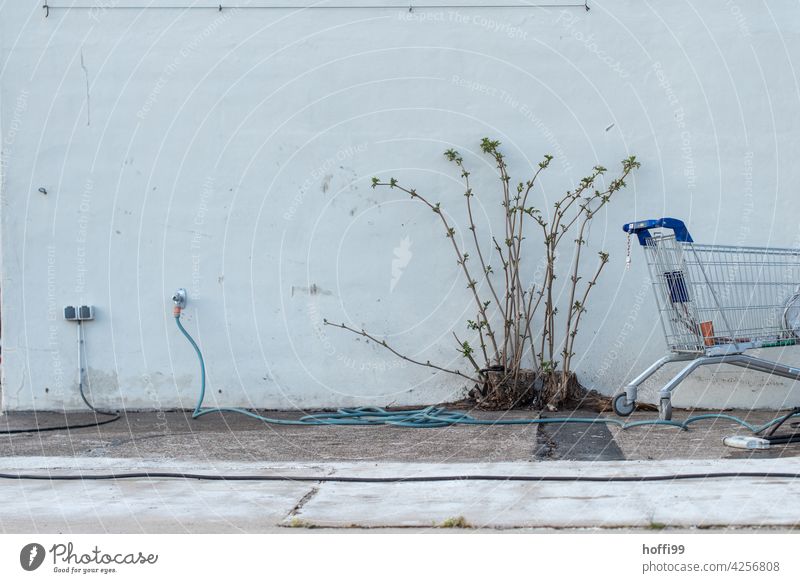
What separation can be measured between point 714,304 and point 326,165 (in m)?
2.78

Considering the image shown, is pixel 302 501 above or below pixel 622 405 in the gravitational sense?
above

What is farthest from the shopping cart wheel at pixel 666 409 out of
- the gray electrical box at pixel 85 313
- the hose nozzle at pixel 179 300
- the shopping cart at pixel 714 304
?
the gray electrical box at pixel 85 313

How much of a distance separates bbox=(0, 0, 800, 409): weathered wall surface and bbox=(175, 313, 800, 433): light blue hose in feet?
0.41

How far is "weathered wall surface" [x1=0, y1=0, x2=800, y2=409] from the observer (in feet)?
20.7

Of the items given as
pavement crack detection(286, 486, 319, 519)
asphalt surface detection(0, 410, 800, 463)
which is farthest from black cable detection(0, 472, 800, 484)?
asphalt surface detection(0, 410, 800, 463)

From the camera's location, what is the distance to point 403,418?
5902mm

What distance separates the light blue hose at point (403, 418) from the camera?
5.42 meters

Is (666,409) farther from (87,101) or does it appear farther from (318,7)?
(87,101)

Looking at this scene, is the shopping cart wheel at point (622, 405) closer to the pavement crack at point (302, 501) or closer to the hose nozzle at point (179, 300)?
the pavement crack at point (302, 501)

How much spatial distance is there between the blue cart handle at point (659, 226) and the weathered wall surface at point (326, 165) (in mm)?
757

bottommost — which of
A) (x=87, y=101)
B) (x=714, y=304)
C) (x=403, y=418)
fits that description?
(x=403, y=418)

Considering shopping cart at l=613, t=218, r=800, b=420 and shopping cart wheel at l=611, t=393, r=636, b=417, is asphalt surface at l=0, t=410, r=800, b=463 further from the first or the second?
shopping cart at l=613, t=218, r=800, b=420

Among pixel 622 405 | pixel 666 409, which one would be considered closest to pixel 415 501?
pixel 666 409
